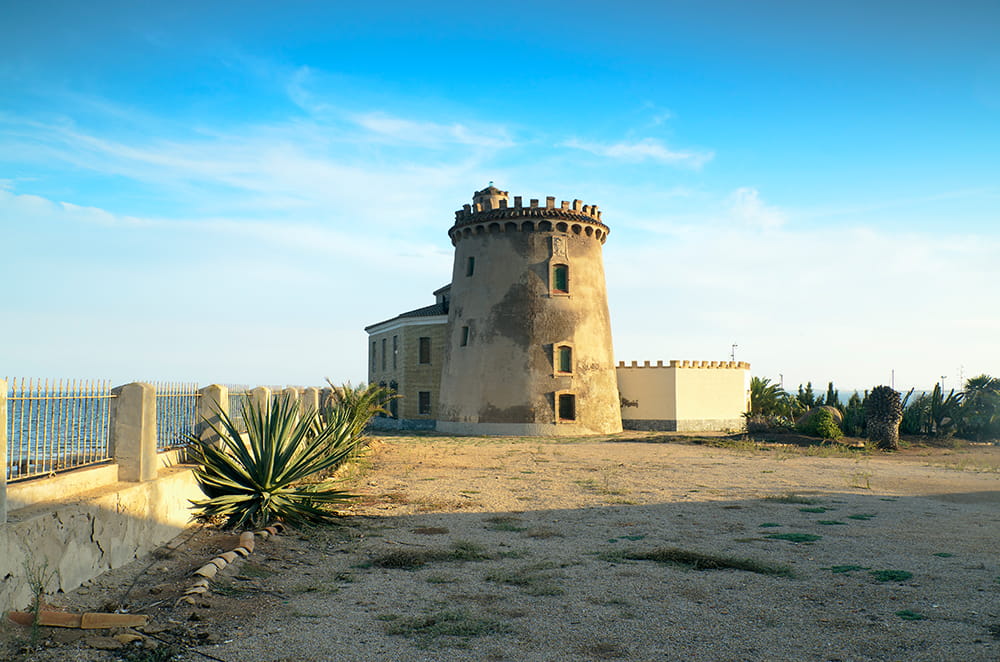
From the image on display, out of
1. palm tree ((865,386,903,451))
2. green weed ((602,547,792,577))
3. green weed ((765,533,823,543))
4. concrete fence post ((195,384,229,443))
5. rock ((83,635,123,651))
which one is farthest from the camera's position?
palm tree ((865,386,903,451))

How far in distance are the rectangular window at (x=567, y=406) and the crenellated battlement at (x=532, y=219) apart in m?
7.36

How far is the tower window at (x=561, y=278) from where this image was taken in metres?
32.3

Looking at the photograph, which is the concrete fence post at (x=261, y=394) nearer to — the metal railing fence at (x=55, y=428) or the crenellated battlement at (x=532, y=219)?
the metal railing fence at (x=55, y=428)

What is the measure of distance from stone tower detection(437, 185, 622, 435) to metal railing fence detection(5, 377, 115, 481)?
2376 cm

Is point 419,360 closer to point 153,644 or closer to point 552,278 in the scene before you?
point 552,278

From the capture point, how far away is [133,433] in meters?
8.64

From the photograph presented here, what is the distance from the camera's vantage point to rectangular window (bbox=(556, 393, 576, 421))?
105 ft

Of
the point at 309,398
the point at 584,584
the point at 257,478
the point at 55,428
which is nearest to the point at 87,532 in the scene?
the point at 55,428

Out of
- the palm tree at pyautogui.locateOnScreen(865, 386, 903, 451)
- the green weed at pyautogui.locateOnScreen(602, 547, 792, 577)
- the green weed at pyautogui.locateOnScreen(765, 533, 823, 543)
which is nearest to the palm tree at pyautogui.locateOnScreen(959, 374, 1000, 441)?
the palm tree at pyautogui.locateOnScreen(865, 386, 903, 451)

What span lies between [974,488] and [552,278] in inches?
766

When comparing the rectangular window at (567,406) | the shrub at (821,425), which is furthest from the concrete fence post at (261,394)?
the rectangular window at (567,406)

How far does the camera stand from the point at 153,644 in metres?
5.43

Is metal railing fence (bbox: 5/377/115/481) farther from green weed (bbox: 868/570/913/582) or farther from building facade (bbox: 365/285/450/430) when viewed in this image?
building facade (bbox: 365/285/450/430)

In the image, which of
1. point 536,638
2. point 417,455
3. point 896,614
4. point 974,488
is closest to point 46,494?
point 536,638
